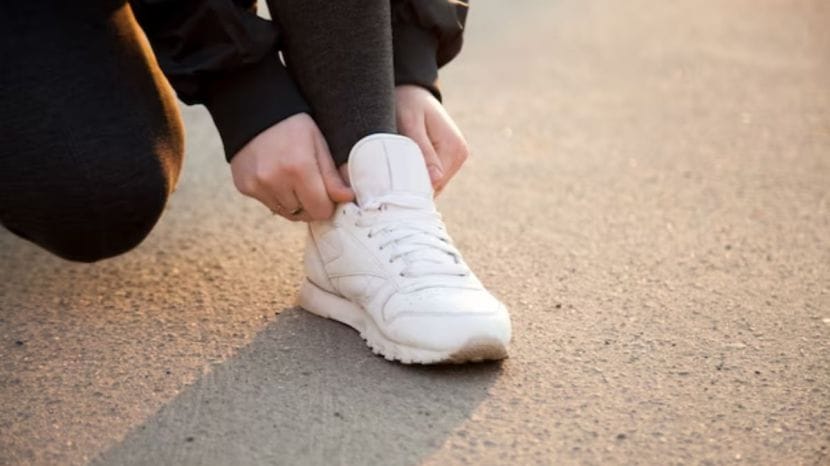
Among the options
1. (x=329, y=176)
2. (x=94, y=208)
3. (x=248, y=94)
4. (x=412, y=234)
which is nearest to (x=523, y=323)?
(x=412, y=234)

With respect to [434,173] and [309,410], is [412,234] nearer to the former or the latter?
[434,173]

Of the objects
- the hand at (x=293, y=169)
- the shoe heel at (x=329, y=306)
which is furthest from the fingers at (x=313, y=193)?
the shoe heel at (x=329, y=306)

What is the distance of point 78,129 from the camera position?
1.25 meters

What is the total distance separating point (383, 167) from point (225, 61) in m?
0.22

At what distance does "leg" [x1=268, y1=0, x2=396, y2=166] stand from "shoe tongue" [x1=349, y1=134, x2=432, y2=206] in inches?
0.8

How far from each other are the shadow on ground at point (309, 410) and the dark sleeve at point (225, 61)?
10.7 inches

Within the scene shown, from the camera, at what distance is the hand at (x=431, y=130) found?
4.41 feet

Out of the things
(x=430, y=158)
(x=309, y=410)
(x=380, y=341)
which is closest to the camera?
(x=309, y=410)

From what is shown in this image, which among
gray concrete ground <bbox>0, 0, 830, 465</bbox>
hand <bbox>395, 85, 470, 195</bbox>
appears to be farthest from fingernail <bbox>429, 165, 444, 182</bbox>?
gray concrete ground <bbox>0, 0, 830, 465</bbox>

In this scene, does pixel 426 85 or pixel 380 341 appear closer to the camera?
pixel 380 341

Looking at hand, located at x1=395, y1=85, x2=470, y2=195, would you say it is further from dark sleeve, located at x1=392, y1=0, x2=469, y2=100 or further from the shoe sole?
the shoe sole

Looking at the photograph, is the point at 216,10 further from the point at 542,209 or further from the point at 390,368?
the point at 542,209

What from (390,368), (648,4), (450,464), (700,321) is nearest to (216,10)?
(390,368)

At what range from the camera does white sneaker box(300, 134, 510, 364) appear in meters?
1.17
